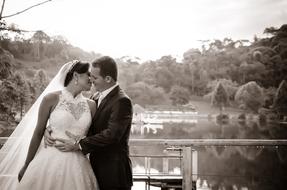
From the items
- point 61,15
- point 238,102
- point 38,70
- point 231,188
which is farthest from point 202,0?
point 231,188

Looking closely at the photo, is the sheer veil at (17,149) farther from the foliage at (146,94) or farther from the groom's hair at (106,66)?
the foliage at (146,94)

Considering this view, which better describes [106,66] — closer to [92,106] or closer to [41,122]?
[92,106]

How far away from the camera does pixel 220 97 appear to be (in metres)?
9.04

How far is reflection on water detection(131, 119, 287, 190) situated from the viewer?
9.09 meters

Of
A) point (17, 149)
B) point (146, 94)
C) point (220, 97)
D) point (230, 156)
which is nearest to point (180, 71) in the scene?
point (146, 94)

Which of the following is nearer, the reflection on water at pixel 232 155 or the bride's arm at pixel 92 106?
the bride's arm at pixel 92 106

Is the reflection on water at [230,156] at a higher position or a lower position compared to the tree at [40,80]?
lower

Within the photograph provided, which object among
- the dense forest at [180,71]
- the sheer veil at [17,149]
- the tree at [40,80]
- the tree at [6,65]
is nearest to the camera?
the sheer veil at [17,149]

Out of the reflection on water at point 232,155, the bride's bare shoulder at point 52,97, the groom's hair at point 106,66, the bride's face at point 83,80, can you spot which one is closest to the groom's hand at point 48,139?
the bride's bare shoulder at point 52,97

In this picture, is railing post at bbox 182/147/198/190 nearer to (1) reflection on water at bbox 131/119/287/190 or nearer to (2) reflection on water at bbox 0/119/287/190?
(2) reflection on water at bbox 0/119/287/190

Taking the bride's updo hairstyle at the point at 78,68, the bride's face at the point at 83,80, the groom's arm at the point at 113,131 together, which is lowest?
the groom's arm at the point at 113,131

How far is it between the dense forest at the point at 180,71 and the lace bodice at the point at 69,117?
585 cm

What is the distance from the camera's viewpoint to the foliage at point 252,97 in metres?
8.66

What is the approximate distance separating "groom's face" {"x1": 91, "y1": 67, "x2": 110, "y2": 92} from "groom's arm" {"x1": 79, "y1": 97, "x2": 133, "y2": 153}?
117 millimetres
